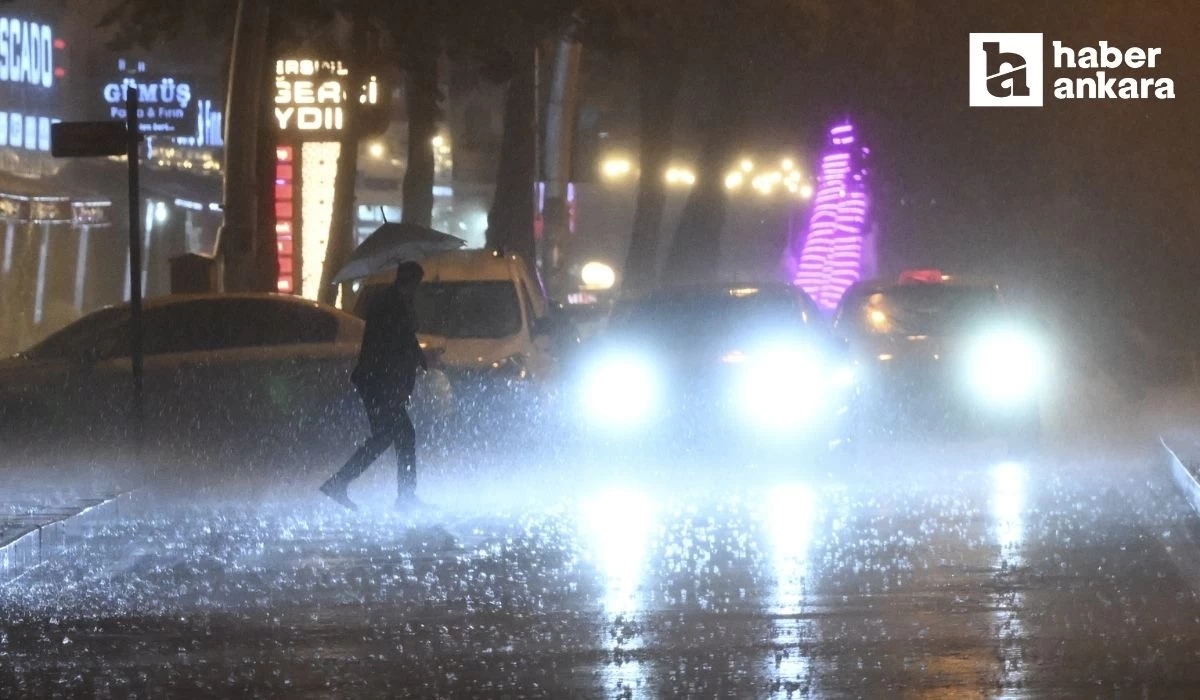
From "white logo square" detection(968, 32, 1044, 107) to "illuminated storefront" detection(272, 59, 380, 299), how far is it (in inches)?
523

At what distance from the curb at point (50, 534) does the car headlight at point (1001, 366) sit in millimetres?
8943

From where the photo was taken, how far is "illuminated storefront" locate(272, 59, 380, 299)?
95.7ft

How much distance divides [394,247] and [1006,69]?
71.3 feet

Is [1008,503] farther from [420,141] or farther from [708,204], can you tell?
[708,204]

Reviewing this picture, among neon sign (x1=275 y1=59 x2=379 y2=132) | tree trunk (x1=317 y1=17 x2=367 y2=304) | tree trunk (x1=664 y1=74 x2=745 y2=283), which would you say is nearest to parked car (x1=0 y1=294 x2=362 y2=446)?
tree trunk (x1=317 y1=17 x2=367 y2=304)

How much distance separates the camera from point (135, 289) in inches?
573

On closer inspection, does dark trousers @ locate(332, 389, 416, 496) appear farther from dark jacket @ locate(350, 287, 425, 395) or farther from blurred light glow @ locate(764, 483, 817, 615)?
blurred light glow @ locate(764, 483, 817, 615)

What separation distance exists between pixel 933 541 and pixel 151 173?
29.3m

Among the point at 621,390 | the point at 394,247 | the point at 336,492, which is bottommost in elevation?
the point at 336,492

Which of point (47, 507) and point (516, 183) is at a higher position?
point (516, 183)

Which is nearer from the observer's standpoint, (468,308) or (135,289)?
(135,289)

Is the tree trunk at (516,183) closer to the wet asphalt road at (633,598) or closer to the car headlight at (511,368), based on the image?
the car headlight at (511,368)

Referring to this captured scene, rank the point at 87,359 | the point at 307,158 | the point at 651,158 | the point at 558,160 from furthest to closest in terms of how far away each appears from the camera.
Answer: the point at 651,158 < the point at 558,160 < the point at 307,158 < the point at 87,359

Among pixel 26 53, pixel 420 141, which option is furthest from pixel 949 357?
pixel 26 53
